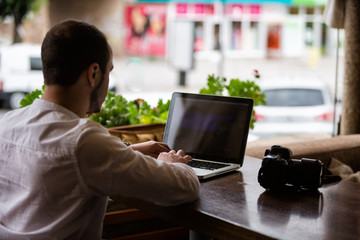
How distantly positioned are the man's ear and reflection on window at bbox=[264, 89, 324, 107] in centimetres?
518

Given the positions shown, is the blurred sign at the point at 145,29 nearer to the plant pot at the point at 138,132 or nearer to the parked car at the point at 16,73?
the parked car at the point at 16,73

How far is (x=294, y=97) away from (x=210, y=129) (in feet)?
15.0

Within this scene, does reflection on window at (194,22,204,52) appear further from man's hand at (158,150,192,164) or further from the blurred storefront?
man's hand at (158,150,192,164)

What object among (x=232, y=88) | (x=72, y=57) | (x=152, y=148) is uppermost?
(x=72, y=57)

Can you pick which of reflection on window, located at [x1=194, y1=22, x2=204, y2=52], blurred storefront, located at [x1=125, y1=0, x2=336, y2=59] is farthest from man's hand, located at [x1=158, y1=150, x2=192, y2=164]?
reflection on window, located at [x1=194, y1=22, x2=204, y2=52]

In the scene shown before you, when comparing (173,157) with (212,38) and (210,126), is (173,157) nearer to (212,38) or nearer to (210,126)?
(210,126)

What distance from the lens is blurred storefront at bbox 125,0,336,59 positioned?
15.5 metres

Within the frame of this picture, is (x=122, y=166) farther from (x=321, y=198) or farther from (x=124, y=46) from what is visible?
(x=124, y=46)

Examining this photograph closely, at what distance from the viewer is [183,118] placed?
2199 millimetres

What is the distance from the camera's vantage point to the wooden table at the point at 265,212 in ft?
4.40

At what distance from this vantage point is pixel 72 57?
54.1 inches

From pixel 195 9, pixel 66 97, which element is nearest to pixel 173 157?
pixel 66 97

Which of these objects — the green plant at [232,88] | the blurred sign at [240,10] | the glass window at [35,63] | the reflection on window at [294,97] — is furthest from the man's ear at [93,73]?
the blurred sign at [240,10]

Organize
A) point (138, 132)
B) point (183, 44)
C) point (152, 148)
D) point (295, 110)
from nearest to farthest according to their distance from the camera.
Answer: point (152, 148) → point (138, 132) → point (295, 110) → point (183, 44)
